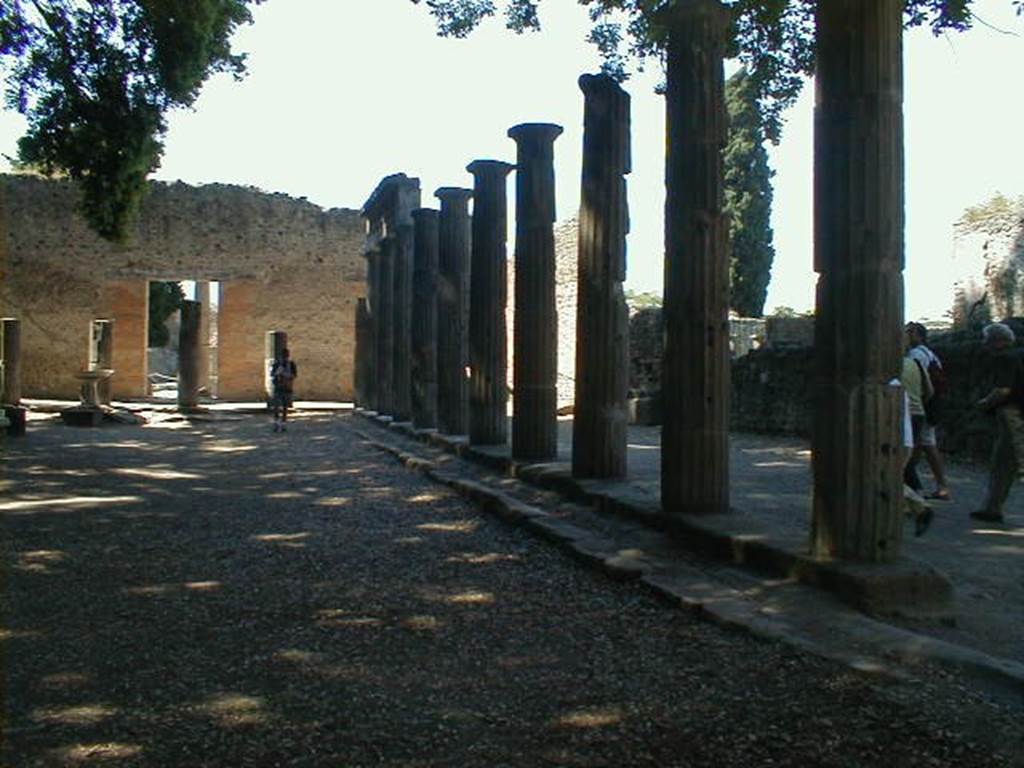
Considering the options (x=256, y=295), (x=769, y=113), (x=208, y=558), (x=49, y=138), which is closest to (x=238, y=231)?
(x=256, y=295)

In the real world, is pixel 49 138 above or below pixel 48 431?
above

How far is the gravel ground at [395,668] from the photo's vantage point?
9.90ft

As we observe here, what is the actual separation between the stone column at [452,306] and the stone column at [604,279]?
523 cm

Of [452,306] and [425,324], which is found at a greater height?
[452,306]

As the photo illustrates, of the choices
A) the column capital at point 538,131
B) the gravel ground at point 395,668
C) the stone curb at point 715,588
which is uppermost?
the column capital at point 538,131

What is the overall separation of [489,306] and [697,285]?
538cm

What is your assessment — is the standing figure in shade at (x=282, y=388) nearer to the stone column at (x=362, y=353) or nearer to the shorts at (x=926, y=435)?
the stone column at (x=362, y=353)

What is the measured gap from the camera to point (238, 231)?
2820 cm

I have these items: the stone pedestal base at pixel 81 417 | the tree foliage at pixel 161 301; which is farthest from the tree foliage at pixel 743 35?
the tree foliage at pixel 161 301

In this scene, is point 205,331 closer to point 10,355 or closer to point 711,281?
point 10,355

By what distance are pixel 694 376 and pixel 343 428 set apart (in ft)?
41.0

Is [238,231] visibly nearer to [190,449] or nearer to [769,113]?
[190,449]

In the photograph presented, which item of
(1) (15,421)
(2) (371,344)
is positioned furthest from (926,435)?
(2) (371,344)

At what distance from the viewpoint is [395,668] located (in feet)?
12.6
